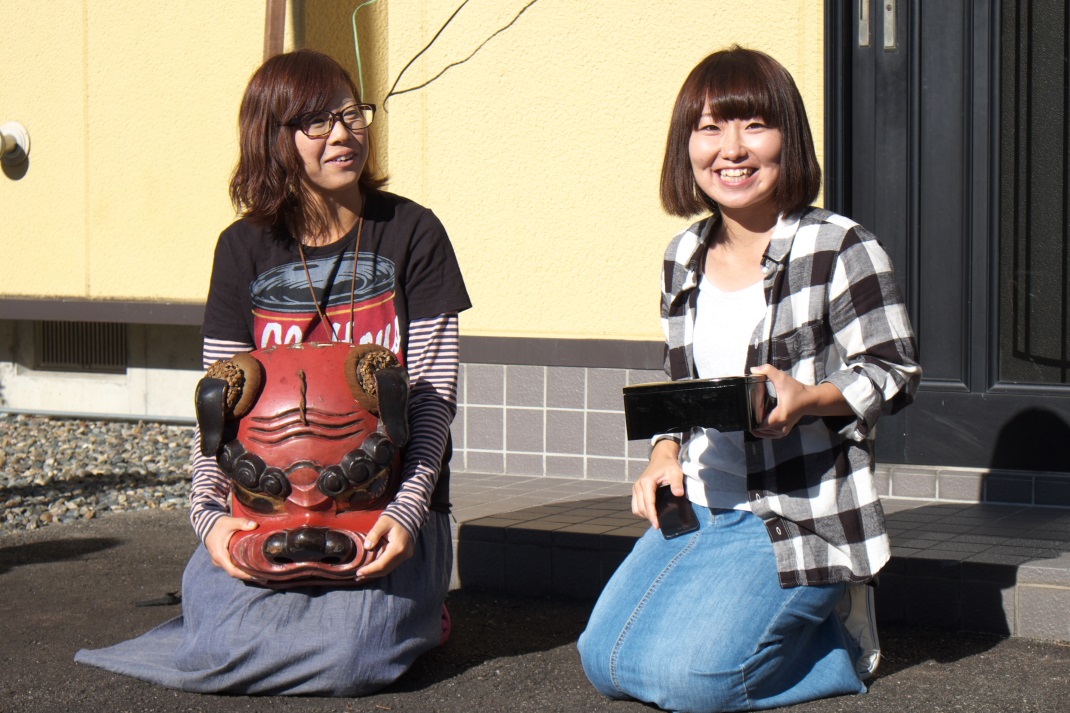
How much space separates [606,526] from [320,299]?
51.7 inches

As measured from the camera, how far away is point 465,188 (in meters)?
5.25

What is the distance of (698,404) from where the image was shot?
7.90 feet

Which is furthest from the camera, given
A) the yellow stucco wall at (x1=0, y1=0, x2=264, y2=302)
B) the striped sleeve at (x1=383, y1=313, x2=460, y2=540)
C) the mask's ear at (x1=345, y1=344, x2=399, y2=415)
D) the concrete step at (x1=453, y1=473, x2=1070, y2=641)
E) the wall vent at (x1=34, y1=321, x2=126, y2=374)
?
the wall vent at (x1=34, y1=321, x2=126, y2=374)

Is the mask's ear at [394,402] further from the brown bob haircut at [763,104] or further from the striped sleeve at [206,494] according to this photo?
the brown bob haircut at [763,104]

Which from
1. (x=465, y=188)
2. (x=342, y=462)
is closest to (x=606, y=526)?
(x=342, y=462)

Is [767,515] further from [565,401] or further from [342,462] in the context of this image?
[565,401]

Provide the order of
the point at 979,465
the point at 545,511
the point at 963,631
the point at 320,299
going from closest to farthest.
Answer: the point at 320,299 → the point at 963,631 → the point at 545,511 → the point at 979,465

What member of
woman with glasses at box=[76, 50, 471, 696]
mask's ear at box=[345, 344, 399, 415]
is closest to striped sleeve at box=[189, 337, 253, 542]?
woman with glasses at box=[76, 50, 471, 696]

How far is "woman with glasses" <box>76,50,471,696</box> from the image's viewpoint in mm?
2742

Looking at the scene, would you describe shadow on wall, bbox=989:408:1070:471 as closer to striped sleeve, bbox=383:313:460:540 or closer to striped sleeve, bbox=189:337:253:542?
striped sleeve, bbox=383:313:460:540

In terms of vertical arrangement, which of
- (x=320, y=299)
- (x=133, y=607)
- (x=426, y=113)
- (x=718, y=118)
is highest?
(x=426, y=113)

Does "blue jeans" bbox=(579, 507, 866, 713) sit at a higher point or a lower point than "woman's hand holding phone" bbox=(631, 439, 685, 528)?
lower

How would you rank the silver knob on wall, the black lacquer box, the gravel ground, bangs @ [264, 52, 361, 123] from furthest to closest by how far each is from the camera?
the silver knob on wall
the gravel ground
bangs @ [264, 52, 361, 123]
the black lacquer box

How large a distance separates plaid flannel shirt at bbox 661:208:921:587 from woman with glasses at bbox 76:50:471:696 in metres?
0.75
